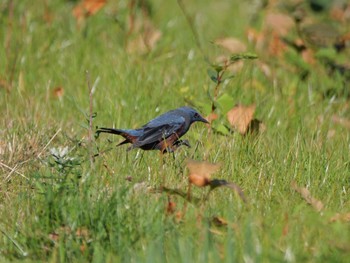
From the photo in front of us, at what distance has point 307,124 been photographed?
6320 millimetres

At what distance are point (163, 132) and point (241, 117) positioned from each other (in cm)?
68

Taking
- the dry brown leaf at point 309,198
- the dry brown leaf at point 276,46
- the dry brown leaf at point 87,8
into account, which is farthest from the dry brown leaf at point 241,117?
the dry brown leaf at point 87,8

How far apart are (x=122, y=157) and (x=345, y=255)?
6.06 feet

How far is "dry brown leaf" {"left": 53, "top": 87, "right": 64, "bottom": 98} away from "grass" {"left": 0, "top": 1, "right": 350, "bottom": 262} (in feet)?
0.11

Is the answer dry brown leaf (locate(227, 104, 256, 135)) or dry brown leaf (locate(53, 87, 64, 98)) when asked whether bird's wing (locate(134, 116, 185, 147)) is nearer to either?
dry brown leaf (locate(227, 104, 256, 135))

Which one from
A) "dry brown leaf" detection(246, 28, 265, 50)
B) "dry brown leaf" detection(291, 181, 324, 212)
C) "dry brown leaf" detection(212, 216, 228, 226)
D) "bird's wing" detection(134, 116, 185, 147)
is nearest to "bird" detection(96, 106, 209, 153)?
"bird's wing" detection(134, 116, 185, 147)

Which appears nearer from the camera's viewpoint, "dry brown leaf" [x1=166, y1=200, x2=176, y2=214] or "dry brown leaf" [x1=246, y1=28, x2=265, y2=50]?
"dry brown leaf" [x1=166, y1=200, x2=176, y2=214]

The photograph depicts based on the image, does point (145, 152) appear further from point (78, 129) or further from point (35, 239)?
point (35, 239)

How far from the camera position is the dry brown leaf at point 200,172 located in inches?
162

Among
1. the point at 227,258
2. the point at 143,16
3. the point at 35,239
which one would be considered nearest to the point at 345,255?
the point at 227,258

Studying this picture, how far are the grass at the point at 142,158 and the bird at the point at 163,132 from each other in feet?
0.26

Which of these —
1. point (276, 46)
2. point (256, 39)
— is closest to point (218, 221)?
point (276, 46)

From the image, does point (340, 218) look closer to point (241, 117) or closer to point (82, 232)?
point (82, 232)

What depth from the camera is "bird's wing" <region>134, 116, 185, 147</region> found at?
5383 mm
